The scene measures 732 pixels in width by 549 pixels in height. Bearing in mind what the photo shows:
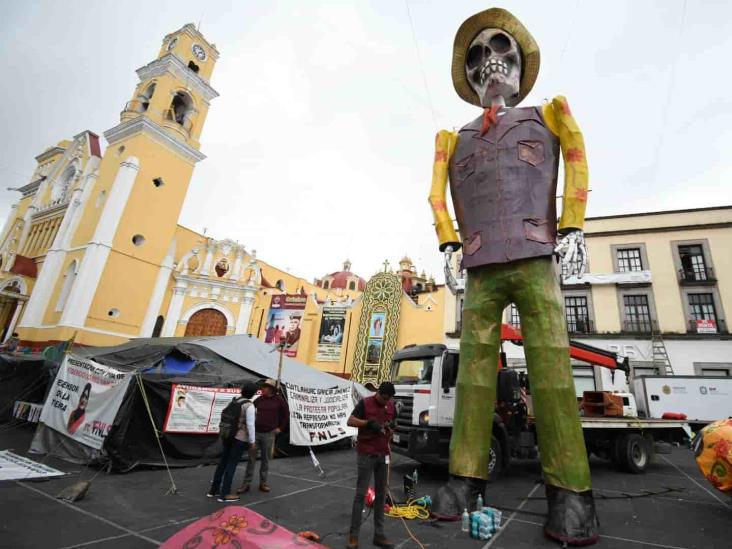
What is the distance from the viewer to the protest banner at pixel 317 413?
8.79m

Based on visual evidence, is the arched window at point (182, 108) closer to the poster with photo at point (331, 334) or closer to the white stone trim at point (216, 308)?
the white stone trim at point (216, 308)

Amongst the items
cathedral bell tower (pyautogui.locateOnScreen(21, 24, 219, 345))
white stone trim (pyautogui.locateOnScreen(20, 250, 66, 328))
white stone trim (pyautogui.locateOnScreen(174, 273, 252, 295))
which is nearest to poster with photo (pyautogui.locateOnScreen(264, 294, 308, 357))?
white stone trim (pyautogui.locateOnScreen(174, 273, 252, 295))

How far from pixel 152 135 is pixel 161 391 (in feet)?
66.0

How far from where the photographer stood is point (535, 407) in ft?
13.0

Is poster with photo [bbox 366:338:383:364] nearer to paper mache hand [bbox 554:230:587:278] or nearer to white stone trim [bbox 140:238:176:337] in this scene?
white stone trim [bbox 140:238:176:337]

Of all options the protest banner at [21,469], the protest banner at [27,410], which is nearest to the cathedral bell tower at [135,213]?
the protest banner at [27,410]

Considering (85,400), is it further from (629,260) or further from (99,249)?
(629,260)

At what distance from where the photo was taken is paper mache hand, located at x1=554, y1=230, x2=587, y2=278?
418 centimetres

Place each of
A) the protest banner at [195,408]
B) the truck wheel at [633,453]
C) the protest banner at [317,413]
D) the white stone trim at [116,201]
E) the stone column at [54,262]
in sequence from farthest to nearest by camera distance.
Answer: the stone column at [54,262]
the white stone trim at [116,201]
the protest banner at [317,413]
the truck wheel at [633,453]
the protest banner at [195,408]

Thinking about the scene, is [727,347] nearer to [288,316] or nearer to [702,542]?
[702,542]

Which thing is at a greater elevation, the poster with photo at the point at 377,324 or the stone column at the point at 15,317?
the poster with photo at the point at 377,324

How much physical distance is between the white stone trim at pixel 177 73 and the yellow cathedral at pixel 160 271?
0.06 meters

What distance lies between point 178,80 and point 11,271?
15.5m

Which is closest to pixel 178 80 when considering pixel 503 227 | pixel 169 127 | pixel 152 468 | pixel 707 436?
pixel 169 127
